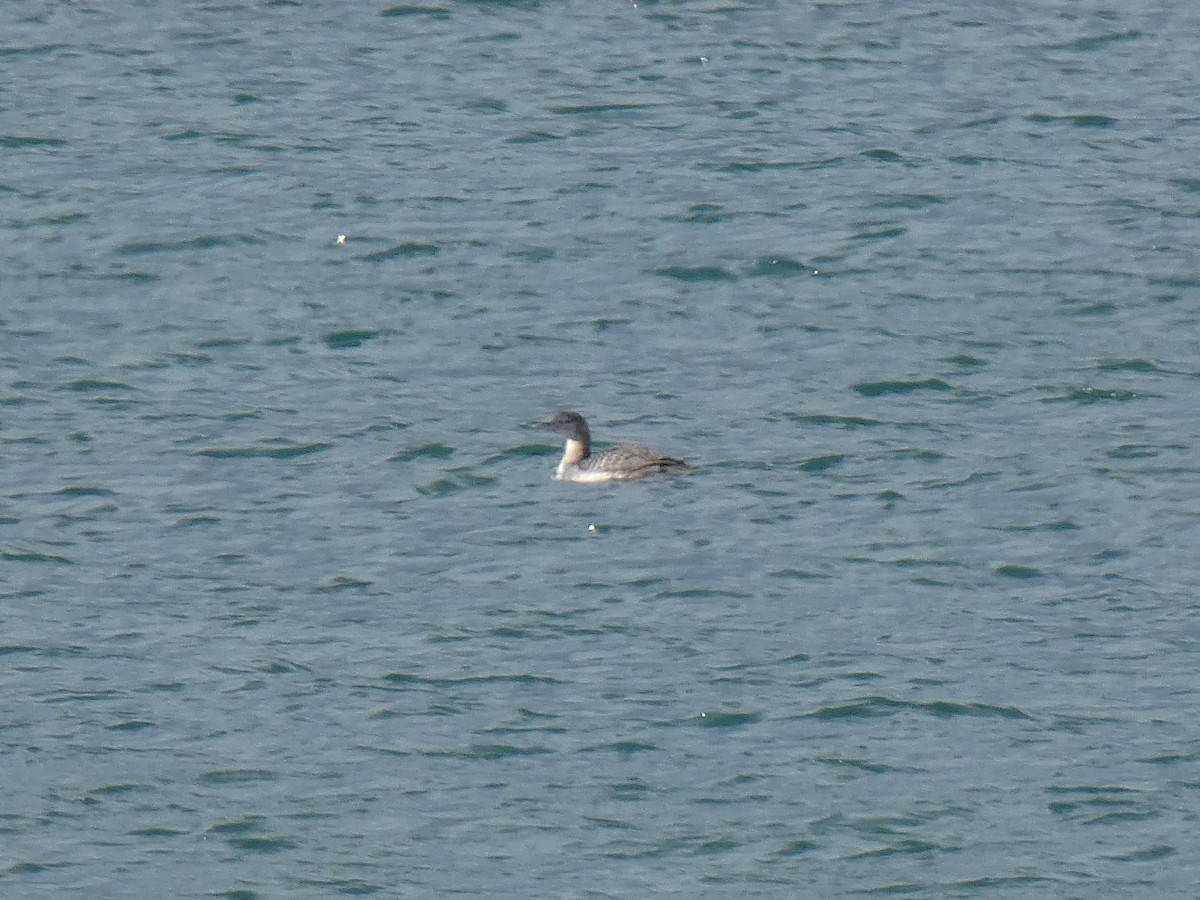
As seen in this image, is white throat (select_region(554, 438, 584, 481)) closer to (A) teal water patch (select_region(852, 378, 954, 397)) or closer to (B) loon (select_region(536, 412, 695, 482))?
(B) loon (select_region(536, 412, 695, 482))

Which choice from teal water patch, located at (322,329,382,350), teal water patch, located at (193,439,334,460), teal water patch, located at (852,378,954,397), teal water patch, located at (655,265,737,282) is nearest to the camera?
teal water patch, located at (193,439,334,460)

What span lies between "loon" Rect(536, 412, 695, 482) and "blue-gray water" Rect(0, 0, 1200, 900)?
0.17 m

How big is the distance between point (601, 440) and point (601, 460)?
2.35 feet

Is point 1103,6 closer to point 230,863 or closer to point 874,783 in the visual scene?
point 874,783

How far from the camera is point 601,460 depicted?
17.9 m

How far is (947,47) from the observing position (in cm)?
2767

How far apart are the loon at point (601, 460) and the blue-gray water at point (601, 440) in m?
0.17

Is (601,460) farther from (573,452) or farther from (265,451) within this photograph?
(265,451)

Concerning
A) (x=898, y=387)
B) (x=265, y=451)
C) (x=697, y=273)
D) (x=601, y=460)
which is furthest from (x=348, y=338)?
(x=898, y=387)

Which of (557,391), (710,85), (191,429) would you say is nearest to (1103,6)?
(710,85)

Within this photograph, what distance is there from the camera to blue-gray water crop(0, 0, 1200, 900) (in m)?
13.3

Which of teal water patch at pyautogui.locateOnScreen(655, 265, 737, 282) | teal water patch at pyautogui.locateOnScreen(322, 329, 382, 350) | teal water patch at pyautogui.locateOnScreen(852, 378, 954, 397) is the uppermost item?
teal water patch at pyautogui.locateOnScreen(655, 265, 737, 282)

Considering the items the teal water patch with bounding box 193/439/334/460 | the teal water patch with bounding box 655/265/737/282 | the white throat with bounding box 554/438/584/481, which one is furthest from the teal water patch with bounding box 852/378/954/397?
the teal water patch with bounding box 193/439/334/460

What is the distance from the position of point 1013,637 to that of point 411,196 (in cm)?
986
